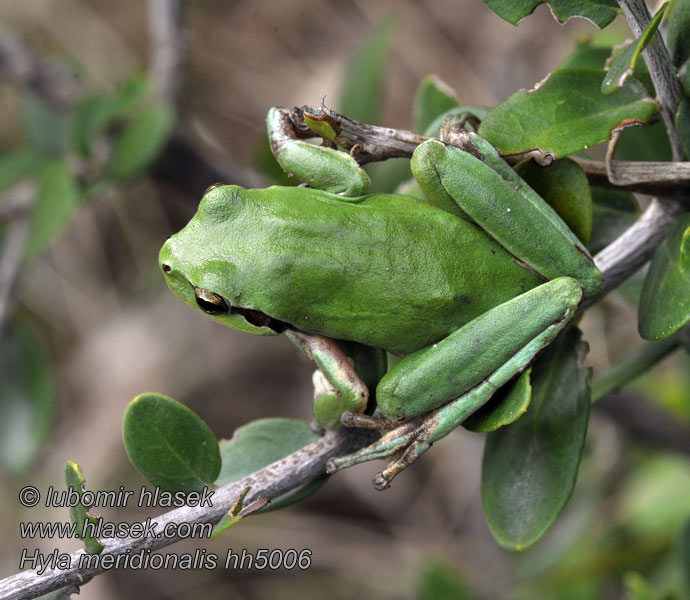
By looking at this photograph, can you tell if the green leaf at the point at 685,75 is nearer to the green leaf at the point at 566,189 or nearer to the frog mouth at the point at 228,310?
the green leaf at the point at 566,189

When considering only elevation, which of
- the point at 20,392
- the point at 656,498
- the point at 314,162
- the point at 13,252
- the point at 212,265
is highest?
the point at 314,162

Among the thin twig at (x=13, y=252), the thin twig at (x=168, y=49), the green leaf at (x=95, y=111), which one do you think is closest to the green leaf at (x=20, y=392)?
the thin twig at (x=13, y=252)

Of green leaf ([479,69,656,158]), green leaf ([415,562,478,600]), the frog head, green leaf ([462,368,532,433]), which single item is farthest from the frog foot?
green leaf ([415,562,478,600])

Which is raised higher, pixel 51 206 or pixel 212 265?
pixel 212 265

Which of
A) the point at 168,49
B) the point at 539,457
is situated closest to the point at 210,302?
the point at 539,457

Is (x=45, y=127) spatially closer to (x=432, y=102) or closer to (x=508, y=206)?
(x=432, y=102)

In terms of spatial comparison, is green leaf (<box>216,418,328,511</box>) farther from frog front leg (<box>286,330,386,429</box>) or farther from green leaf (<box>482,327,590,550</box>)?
green leaf (<box>482,327,590,550</box>)

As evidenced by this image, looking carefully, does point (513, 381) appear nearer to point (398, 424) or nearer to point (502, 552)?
point (398, 424)
